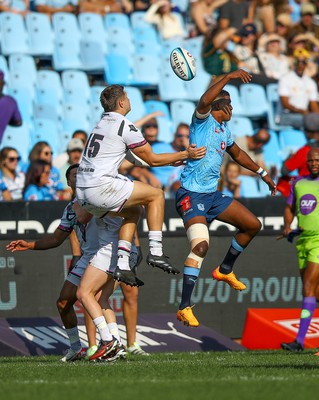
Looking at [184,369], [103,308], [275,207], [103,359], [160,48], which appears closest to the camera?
[184,369]

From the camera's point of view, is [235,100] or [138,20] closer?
[235,100]

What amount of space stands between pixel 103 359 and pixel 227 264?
5.62ft

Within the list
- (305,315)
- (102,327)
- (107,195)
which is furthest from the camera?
(305,315)

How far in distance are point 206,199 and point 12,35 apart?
9130 mm

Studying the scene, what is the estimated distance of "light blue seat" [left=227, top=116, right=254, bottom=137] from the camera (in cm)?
1919

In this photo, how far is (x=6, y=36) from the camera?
1947cm

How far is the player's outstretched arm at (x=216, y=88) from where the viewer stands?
10.4 m

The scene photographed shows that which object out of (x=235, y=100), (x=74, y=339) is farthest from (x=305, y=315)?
(x=235, y=100)

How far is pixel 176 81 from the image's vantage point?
798 inches

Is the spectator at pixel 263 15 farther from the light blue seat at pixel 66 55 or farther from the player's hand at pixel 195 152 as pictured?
the player's hand at pixel 195 152

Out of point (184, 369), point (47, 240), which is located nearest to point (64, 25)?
point (47, 240)

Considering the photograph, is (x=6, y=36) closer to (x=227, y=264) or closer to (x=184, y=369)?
(x=227, y=264)

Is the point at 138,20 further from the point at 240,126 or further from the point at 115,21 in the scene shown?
the point at 240,126

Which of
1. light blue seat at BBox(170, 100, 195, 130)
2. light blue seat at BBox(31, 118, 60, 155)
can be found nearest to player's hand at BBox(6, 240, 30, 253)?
light blue seat at BBox(31, 118, 60, 155)
